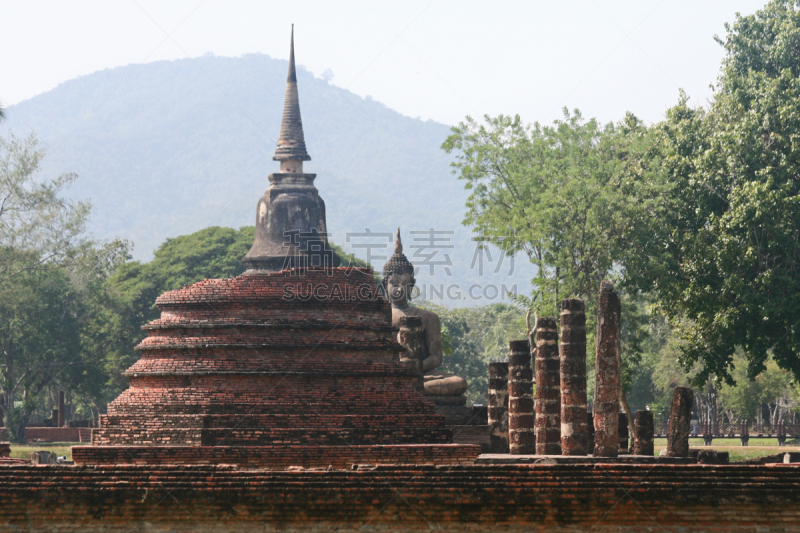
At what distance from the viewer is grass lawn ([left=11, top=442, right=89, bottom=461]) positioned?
31109 millimetres

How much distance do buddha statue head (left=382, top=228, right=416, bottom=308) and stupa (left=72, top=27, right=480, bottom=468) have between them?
728cm

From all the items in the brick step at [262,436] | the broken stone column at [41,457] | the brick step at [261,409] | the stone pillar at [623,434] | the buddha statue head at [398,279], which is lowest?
the broken stone column at [41,457]

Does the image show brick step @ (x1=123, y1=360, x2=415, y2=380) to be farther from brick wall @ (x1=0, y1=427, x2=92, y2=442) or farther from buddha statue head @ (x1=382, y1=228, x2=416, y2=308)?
brick wall @ (x1=0, y1=427, x2=92, y2=442)

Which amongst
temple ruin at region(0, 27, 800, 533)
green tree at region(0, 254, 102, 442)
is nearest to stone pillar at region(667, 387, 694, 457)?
temple ruin at region(0, 27, 800, 533)

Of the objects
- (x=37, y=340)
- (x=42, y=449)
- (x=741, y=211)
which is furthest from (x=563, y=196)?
(x=37, y=340)

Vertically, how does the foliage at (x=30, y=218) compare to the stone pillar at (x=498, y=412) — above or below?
above

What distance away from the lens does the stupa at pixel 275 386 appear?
51.2 ft

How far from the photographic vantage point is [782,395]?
1908 inches

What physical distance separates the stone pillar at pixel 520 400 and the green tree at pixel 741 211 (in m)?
5.71

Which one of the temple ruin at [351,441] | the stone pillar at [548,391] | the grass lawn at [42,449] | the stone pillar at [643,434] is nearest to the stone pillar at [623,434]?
the temple ruin at [351,441]

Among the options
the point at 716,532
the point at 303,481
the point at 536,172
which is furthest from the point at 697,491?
the point at 536,172

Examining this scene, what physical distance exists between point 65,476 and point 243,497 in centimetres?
244

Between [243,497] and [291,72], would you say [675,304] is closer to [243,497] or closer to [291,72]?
[291,72]

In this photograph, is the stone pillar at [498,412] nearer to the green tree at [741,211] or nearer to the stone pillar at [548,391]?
the stone pillar at [548,391]
